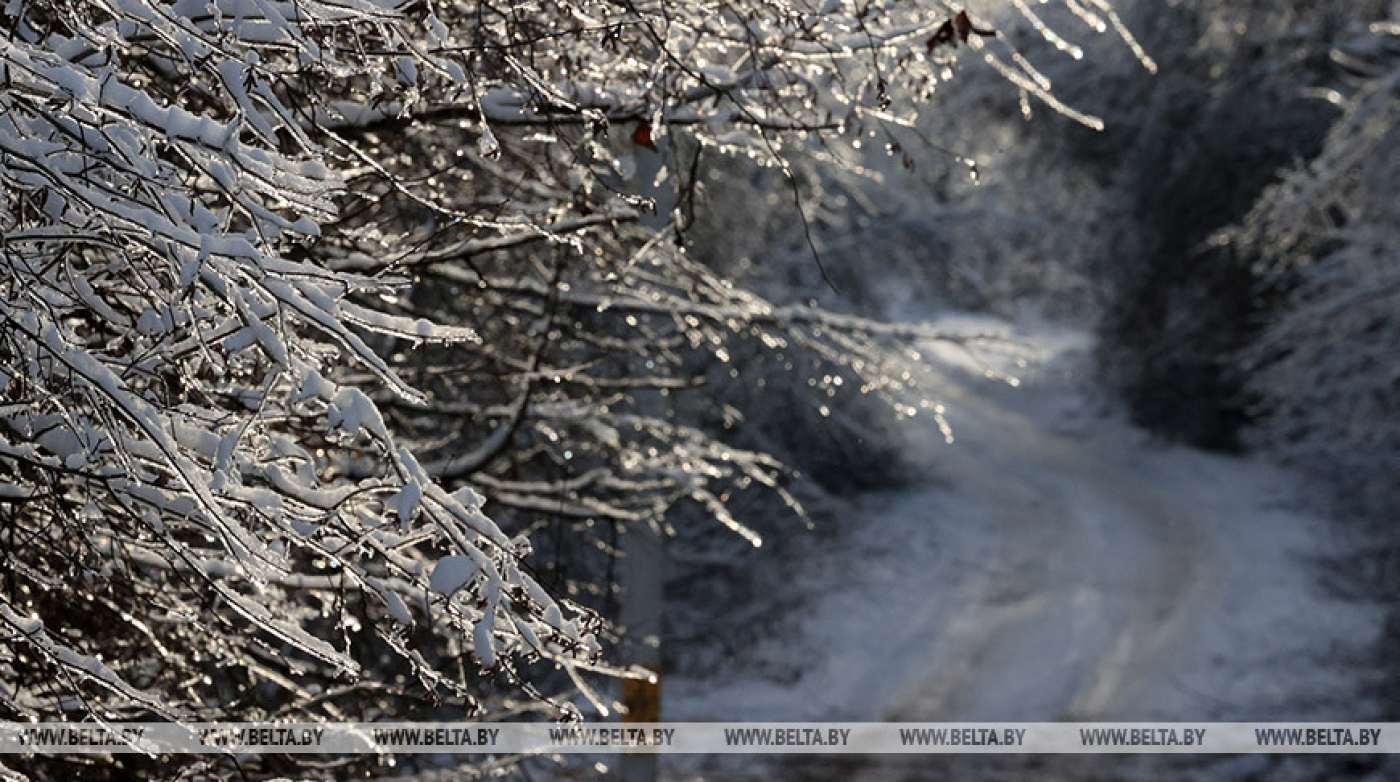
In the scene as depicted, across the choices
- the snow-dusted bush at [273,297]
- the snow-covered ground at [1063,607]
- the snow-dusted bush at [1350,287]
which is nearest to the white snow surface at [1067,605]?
the snow-covered ground at [1063,607]

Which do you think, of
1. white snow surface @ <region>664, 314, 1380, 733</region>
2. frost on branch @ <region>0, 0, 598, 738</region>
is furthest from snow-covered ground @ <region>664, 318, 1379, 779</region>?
frost on branch @ <region>0, 0, 598, 738</region>

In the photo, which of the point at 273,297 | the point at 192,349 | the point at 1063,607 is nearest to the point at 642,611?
the point at 192,349

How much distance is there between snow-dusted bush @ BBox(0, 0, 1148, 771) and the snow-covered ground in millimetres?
7238

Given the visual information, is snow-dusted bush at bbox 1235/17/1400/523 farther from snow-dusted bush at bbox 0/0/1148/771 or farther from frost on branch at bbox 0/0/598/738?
frost on branch at bbox 0/0/598/738

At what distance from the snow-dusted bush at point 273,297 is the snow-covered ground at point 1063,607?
7.24 meters

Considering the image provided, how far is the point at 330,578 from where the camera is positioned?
12.6 ft

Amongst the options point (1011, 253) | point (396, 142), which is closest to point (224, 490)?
point (396, 142)

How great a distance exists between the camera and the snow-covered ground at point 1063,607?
12047 millimetres

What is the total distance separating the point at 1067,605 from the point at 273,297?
42.4 feet

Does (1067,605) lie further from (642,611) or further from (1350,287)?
(642,611)

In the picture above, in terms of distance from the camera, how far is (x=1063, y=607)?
14.2m

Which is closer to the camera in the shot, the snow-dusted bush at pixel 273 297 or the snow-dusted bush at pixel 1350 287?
the snow-dusted bush at pixel 273 297

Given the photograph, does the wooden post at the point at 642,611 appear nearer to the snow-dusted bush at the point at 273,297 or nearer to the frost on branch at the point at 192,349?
the snow-dusted bush at the point at 273,297

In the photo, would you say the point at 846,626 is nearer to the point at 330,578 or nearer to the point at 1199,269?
the point at 1199,269
